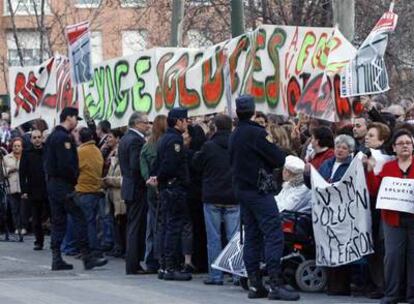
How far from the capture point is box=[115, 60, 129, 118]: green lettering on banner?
21.0m

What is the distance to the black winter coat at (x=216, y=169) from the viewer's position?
52.3ft

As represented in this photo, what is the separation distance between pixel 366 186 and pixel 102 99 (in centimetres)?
804

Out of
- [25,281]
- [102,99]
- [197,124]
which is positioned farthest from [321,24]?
[25,281]

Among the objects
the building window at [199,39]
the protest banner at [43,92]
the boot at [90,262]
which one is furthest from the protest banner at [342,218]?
the building window at [199,39]

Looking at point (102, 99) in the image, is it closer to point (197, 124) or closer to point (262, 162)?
point (197, 124)

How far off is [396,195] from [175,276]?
12.1ft

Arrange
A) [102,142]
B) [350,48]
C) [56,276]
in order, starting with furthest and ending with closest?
[102,142]
[56,276]
[350,48]

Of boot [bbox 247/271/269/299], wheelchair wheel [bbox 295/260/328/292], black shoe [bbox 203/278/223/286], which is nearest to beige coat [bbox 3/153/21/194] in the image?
black shoe [bbox 203/278/223/286]

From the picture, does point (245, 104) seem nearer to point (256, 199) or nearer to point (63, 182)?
point (256, 199)

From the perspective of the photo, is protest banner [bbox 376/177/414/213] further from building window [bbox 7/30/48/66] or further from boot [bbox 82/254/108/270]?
building window [bbox 7/30/48/66]

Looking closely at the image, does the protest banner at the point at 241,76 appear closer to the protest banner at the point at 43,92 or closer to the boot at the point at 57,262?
the protest banner at the point at 43,92

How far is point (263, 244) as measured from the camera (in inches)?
573

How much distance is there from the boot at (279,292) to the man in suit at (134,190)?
3.57 metres

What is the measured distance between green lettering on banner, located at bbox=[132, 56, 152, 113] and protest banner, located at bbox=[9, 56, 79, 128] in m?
1.99
